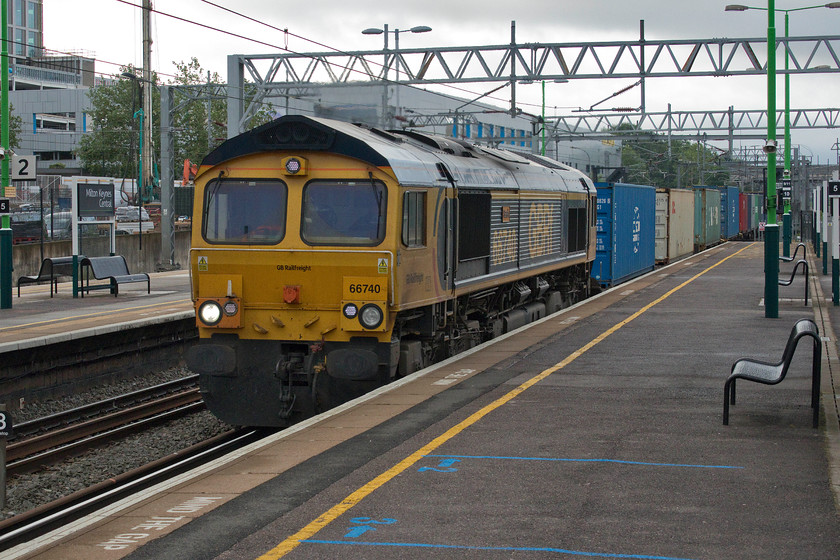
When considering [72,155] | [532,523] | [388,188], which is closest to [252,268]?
[388,188]

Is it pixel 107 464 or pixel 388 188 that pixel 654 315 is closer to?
pixel 388 188

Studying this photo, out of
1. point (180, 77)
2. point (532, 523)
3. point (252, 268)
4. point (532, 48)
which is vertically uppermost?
point (180, 77)

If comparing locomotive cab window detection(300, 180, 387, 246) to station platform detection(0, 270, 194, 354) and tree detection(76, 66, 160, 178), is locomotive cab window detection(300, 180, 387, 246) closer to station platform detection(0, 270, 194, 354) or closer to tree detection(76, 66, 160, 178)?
station platform detection(0, 270, 194, 354)

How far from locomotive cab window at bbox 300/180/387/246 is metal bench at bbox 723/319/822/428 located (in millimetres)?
4058

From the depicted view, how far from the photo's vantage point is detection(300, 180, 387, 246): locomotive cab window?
11320mm

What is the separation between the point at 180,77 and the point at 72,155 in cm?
2680

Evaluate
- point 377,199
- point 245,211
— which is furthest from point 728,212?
point 245,211

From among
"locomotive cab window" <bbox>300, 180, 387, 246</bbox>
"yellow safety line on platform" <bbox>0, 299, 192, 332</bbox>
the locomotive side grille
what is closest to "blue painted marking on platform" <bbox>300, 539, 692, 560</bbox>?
"locomotive cab window" <bbox>300, 180, 387, 246</bbox>

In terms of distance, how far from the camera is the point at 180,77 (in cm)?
6912

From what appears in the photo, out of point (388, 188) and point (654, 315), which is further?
point (654, 315)

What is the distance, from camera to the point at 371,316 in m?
11.2

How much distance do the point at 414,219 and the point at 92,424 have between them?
5.39 meters

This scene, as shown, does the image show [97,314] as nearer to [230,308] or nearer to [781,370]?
[230,308]

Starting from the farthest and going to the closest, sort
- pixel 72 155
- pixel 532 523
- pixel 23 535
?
1. pixel 72 155
2. pixel 23 535
3. pixel 532 523
